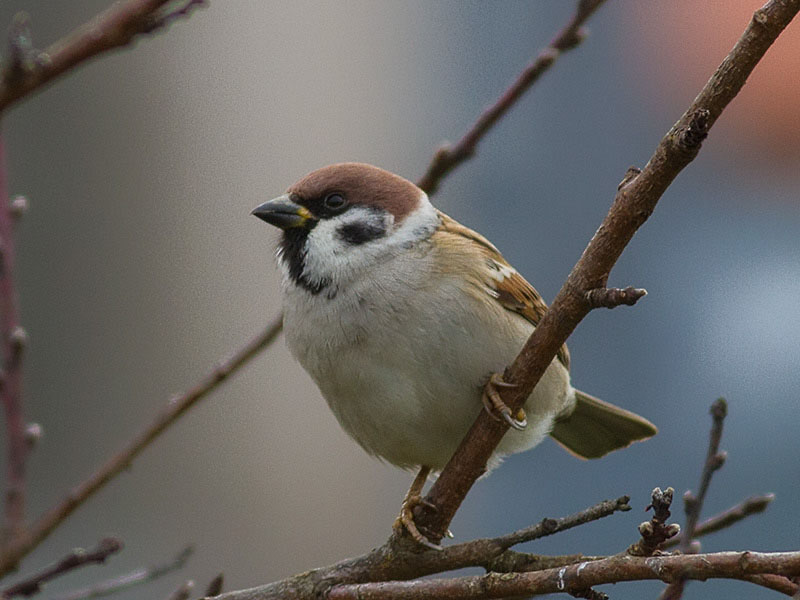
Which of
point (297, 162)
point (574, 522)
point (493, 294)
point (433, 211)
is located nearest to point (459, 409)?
point (493, 294)

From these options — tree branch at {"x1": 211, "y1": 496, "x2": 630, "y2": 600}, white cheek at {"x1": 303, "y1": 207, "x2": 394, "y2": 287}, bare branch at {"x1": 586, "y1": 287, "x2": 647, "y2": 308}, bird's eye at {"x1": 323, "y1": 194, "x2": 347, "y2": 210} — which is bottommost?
tree branch at {"x1": 211, "y1": 496, "x2": 630, "y2": 600}

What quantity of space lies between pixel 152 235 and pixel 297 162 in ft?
3.20

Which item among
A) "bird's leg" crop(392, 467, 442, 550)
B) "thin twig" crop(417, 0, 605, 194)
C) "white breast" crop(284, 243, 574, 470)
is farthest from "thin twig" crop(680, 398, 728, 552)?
"white breast" crop(284, 243, 574, 470)

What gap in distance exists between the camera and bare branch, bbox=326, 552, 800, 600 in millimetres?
1044

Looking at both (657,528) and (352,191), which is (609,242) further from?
(352,191)

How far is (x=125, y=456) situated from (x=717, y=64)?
14.5 ft

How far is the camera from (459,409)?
1987 millimetres

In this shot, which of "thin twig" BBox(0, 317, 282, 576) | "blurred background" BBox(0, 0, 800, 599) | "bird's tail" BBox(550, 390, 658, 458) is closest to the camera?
"thin twig" BBox(0, 317, 282, 576)

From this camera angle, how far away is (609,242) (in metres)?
1.37

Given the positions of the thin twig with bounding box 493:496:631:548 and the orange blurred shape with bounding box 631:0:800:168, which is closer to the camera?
the thin twig with bounding box 493:496:631:548

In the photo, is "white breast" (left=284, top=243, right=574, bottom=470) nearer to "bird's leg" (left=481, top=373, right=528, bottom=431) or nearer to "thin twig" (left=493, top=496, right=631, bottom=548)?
"bird's leg" (left=481, top=373, right=528, bottom=431)

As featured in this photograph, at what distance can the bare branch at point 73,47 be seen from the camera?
2.66ft

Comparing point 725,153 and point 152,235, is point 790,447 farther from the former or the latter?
point 152,235

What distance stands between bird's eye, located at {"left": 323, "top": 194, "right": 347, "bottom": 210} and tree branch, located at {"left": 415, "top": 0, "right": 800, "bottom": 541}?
70 cm
